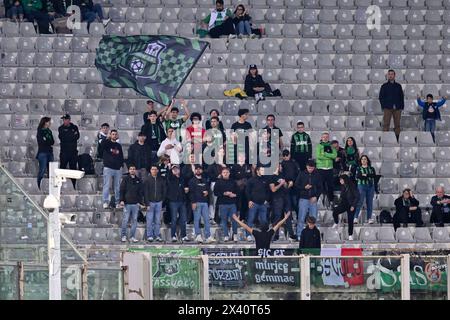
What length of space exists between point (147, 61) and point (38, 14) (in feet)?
8.38

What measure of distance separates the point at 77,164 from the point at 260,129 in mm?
3712

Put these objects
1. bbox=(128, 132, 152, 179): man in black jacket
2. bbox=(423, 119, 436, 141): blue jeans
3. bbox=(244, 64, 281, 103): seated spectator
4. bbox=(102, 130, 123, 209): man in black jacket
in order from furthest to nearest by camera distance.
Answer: bbox=(423, 119, 436, 141): blue jeans → bbox=(244, 64, 281, 103): seated spectator → bbox=(128, 132, 152, 179): man in black jacket → bbox=(102, 130, 123, 209): man in black jacket

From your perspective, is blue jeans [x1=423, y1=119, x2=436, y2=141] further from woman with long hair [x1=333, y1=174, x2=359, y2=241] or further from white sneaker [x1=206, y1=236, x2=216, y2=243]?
white sneaker [x1=206, y1=236, x2=216, y2=243]

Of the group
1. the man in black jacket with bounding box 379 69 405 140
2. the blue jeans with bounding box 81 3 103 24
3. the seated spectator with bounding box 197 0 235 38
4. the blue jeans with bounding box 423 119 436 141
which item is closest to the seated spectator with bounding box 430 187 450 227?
the blue jeans with bounding box 423 119 436 141

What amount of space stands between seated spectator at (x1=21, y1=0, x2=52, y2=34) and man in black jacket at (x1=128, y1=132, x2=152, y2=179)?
4306mm

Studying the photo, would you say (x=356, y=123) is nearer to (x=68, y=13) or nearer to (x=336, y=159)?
(x=336, y=159)

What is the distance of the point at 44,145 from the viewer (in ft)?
112

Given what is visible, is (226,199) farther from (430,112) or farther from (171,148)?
(430,112)

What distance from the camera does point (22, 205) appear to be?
26.0 metres

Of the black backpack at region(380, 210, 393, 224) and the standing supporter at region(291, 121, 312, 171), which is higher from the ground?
the standing supporter at region(291, 121, 312, 171)

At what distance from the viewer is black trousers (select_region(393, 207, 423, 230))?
3397 cm

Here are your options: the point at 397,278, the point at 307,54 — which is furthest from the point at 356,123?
the point at 397,278

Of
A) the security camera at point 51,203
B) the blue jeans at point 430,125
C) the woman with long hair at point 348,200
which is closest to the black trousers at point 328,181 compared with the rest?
the woman with long hair at point 348,200

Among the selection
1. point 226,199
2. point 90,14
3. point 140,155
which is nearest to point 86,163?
point 140,155
